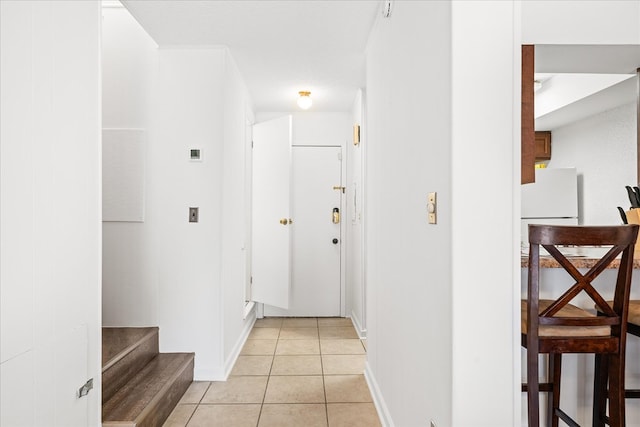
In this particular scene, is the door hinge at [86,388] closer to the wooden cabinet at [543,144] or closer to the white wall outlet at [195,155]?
the white wall outlet at [195,155]

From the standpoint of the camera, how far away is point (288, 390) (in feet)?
9.26

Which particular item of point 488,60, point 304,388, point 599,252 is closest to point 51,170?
point 488,60

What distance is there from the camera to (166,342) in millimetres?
3002

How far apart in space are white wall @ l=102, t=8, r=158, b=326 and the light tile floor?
77cm

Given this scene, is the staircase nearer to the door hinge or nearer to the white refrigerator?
the door hinge

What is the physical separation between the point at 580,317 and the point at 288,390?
1.94 meters

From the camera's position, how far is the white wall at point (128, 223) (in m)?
3.11

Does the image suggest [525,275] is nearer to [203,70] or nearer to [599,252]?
[599,252]

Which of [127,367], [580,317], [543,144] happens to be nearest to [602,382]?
[580,317]

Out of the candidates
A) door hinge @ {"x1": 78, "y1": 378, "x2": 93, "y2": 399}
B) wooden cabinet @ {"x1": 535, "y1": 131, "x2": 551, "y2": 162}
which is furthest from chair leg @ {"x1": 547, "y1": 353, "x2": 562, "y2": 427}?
wooden cabinet @ {"x1": 535, "y1": 131, "x2": 551, "y2": 162}

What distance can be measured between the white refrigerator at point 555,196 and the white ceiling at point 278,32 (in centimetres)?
207

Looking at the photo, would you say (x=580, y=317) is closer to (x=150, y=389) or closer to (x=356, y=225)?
(x=150, y=389)

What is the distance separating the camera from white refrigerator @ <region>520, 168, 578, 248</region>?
162 inches

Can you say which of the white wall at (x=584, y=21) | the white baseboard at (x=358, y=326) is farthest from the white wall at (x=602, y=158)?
the white baseboard at (x=358, y=326)
